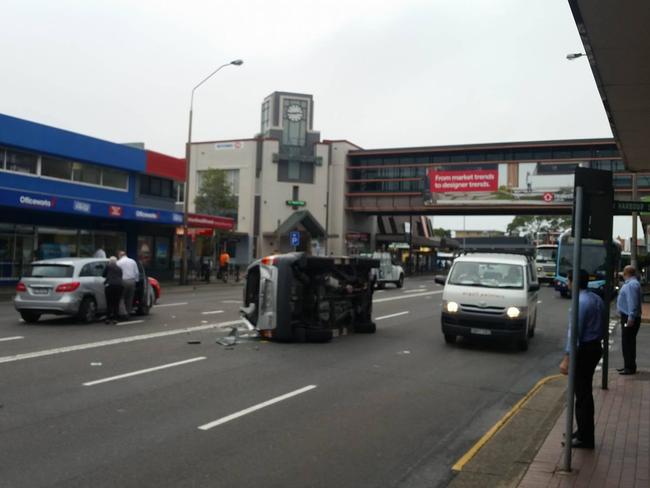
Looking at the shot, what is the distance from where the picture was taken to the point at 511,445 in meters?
6.47

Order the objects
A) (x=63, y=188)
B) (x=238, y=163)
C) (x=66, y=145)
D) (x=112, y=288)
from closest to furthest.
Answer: (x=112, y=288)
(x=66, y=145)
(x=63, y=188)
(x=238, y=163)

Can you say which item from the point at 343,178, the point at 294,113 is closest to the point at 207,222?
the point at 343,178

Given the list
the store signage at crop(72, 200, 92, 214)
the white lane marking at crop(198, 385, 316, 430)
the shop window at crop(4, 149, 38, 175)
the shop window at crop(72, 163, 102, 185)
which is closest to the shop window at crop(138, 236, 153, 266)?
the shop window at crop(72, 163, 102, 185)

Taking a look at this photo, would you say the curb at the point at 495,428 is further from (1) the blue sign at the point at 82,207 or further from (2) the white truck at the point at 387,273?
(2) the white truck at the point at 387,273

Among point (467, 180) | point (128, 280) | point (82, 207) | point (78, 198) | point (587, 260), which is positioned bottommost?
point (128, 280)

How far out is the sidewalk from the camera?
5.20 metres

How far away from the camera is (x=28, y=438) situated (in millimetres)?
6156

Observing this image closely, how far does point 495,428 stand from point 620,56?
14.6ft

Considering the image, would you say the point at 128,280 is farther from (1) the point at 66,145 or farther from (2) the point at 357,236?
(2) the point at 357,236

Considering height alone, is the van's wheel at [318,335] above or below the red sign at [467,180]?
below

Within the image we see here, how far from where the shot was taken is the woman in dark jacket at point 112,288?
15545mm

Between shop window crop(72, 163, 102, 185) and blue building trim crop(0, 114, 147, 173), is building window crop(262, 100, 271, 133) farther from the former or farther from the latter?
shop window crop(72, 163, 102, 185)

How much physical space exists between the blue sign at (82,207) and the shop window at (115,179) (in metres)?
2.62

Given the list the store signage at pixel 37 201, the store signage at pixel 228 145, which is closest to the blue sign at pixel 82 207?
the store signage at pixel 37 201
